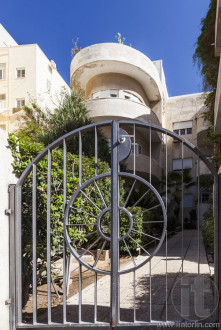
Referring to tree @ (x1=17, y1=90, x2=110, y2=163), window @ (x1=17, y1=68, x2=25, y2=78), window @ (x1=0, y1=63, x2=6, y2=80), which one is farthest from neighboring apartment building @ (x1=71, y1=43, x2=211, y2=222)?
window @ (x1=0, y1=63, x2=6, y2=80)

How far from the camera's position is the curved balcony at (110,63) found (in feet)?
58.1

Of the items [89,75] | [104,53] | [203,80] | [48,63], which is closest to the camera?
[203,80]

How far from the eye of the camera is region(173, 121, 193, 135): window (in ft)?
83.5

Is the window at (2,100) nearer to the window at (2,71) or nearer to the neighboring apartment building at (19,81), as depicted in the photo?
the neighboring apartment building at (19,81)

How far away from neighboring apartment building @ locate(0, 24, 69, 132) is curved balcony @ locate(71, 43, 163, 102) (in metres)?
3.38

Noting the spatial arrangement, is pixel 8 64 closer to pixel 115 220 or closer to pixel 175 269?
pixel 175 269

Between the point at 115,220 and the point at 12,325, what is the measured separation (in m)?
1.78

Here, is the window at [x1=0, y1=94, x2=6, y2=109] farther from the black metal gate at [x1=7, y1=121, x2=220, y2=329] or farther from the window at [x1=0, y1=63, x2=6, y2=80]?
the black metal gate at [x1=7, y1=121, x2=220, y2=329]

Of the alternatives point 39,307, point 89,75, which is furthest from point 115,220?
point 89,75

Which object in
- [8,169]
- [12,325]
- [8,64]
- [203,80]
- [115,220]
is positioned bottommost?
[12,325]

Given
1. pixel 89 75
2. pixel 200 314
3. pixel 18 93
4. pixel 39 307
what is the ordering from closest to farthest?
pixel 200 314 < pixel 39 307 < pixel 89 75 < pixel 18 93

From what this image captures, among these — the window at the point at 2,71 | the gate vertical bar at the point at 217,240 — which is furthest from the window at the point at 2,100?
the gate vertical bar at the point at 217,240

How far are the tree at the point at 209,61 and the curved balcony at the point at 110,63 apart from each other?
7.67 meters

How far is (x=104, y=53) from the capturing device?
57.9ft
